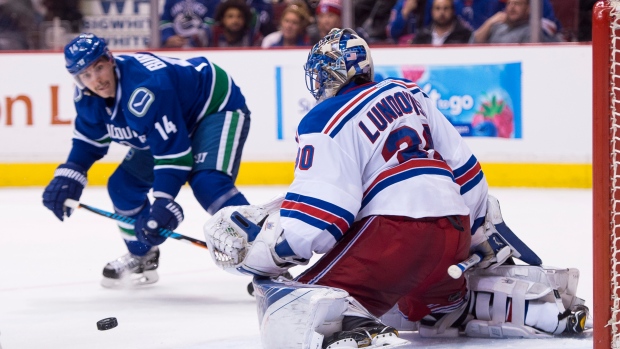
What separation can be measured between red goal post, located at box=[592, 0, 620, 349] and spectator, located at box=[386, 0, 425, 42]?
425 cm

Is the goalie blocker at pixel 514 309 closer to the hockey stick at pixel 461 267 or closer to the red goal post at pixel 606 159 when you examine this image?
the hockey stick at pixel 461 267

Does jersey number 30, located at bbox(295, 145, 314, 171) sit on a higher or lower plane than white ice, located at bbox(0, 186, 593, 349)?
higher

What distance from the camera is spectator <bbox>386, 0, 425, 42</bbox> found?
254 inches

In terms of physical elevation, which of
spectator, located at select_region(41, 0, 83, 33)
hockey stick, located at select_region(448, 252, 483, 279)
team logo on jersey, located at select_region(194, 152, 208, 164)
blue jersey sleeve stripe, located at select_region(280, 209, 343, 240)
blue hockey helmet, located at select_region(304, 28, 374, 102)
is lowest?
hockey stick, located at select_region(448, 252, 483, 279)

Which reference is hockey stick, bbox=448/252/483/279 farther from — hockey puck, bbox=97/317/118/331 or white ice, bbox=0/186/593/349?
hockey puck, bbox=97/317/118/331

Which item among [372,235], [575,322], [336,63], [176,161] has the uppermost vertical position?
[336,63]

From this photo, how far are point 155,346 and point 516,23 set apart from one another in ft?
13.2

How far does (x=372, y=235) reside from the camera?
2.58 metres

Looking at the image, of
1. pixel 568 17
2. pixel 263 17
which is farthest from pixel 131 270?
pixel 568 17

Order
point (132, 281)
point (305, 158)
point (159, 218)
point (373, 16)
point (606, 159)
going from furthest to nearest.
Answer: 1. point (373, 16)
2. point (132, 281)
3. point (159, 218)
4. point (305, 158)
5. point (606, 159)

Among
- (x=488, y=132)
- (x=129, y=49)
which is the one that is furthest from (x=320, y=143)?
(x=129, y=49)

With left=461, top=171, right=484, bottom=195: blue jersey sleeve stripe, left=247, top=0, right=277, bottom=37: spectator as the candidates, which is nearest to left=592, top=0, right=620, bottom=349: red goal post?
left=461, top=171, right=484, bottom=195: blue jersey sleeve stripe

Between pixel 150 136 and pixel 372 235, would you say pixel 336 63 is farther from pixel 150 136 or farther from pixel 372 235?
pixel 150 136

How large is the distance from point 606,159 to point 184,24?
15.9 feet
